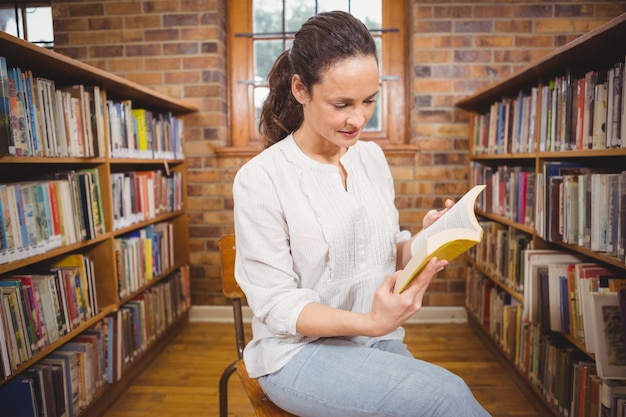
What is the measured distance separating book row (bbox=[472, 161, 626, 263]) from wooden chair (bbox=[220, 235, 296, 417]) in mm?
1098

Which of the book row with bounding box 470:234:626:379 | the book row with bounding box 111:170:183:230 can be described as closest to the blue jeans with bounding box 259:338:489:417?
the book row with bounding box 470:234:626:379

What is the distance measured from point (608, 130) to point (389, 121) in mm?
1789

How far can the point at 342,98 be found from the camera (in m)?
1.02

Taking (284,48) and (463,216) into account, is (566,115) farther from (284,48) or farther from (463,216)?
(284,48)

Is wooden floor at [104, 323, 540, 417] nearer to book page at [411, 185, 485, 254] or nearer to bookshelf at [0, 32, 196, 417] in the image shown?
bookshelf at [0, 32, 196, 417]

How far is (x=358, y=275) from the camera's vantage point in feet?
3.59

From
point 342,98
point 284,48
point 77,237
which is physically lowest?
point 77,237

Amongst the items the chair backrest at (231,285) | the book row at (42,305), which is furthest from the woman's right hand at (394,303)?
the book row at (42,305)

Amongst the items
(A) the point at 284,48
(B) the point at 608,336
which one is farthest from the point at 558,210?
(A) the point at 284,48

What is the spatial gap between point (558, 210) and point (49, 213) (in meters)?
1.89

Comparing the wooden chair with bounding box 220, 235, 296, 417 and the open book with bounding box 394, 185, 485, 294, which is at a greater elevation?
the open book with bounding box 394, 185, 485, 294

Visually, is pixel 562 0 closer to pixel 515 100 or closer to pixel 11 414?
pixel 515 100

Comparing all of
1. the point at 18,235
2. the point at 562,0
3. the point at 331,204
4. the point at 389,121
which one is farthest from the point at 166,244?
the point at 562,0

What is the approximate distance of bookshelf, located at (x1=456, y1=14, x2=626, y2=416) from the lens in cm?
146
